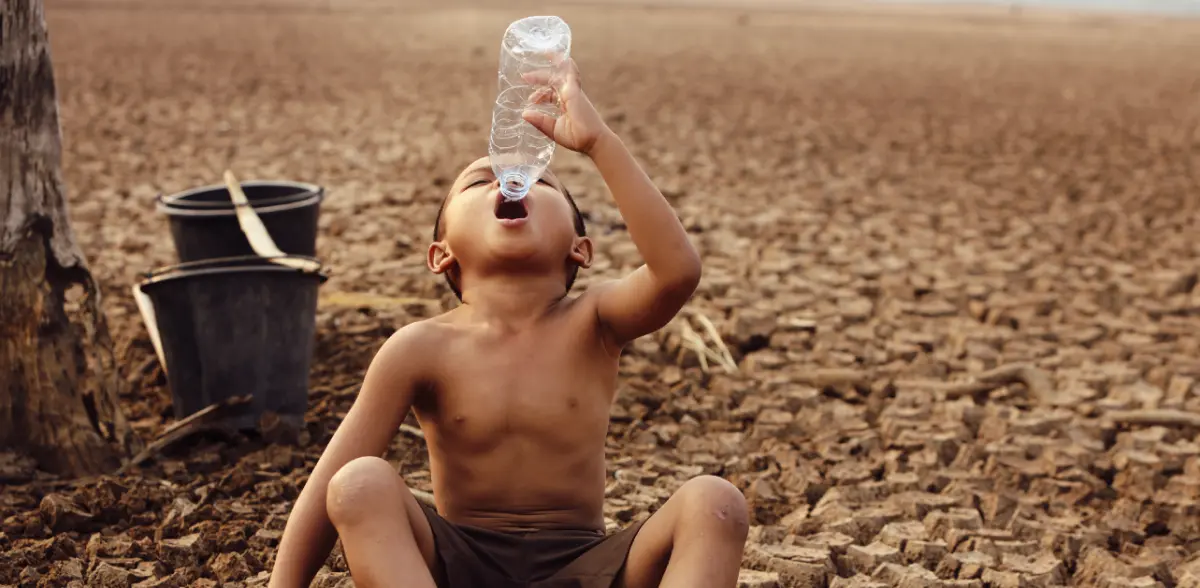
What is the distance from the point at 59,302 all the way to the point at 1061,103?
1120 cm

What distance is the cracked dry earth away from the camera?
308 centimetres

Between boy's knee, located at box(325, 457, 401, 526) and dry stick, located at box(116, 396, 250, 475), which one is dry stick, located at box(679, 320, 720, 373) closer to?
dry stick, located at box(116, 396, 250, 475)

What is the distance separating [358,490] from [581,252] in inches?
24.4

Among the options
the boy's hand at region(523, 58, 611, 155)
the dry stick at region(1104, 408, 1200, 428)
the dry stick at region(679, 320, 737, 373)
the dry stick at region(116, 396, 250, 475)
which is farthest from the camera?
the dry stick at region(679, 320, 737, 373)

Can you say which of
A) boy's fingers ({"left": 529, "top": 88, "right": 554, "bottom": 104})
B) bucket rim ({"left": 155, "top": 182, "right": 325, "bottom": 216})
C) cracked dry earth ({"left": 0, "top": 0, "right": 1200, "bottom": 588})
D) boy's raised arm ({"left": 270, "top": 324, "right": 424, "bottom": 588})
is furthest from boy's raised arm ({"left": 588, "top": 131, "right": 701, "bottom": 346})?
bucket rim ({"left": 155, "top": 182, "right": 325, "bottom": 216})

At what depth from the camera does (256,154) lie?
822 cm

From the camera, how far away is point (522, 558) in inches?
84.7

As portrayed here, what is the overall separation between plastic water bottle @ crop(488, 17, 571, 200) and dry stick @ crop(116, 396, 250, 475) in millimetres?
1413

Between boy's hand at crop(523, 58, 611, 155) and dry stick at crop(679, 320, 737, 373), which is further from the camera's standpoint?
dry stick at crop(679, 320, 737, 373)

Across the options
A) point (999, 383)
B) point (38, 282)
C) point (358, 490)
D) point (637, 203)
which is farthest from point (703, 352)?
point (358, 490)

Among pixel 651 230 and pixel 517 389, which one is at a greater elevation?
pixel 651 230

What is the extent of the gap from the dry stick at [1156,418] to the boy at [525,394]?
236 centimetres

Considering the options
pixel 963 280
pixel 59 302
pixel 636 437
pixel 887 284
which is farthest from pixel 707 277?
pixel 59 302

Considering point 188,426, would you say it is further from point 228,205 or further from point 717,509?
point 717,509
